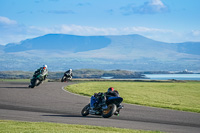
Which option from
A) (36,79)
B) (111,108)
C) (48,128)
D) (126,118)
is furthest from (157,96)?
(48,128)

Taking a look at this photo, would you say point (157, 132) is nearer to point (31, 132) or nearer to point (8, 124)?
point (31, 132)

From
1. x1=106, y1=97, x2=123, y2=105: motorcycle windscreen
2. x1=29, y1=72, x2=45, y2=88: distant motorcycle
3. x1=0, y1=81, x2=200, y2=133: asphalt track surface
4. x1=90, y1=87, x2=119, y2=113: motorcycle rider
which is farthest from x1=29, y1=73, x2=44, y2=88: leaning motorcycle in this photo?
x1=106, y1=97, x2=123, y2=105: motorcycle windscreen

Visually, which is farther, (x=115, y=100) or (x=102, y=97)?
(x=102, y=97)

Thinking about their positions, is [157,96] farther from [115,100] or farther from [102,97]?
[115,100]

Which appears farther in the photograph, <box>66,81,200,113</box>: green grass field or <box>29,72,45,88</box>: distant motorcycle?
<box>29,72,45,88</box>: distant motorcycle

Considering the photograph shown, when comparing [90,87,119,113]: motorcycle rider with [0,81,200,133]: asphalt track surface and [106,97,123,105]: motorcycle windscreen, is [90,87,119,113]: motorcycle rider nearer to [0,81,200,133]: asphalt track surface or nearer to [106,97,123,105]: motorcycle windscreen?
[106,97,123,105]: motorcycle windscreen

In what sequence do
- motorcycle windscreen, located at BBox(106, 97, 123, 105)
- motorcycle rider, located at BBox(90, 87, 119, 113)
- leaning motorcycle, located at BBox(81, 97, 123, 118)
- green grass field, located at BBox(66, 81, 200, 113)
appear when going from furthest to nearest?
green grass field, located at BBox(66, 81, 200, 113)
motorcycle rider, located at BBox(90, 87, 119, 113)
leaning motorcycle, located at BBox(81, 97, 123, 118)
motorcycle windscreen, located at BBox(106, 97, 123, 105)

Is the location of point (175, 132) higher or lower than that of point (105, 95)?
lower

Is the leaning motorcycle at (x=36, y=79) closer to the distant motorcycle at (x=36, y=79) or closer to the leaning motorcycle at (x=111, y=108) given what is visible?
the distant motorcycle at (x=36, y=79)

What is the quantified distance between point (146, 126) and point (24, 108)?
333 inches

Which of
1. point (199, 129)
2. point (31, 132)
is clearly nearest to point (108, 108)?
point (199, 129)

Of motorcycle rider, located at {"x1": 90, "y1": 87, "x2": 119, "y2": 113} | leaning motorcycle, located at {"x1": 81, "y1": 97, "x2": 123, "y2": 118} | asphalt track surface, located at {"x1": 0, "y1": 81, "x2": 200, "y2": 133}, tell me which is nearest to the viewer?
asphalt track surface, located at {"x1": 0, "y1": 81, "x2": 200, "y2": 133}

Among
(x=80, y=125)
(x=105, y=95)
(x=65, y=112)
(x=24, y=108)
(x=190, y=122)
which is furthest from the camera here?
(x=24, y=108)

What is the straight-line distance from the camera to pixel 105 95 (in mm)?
19125
